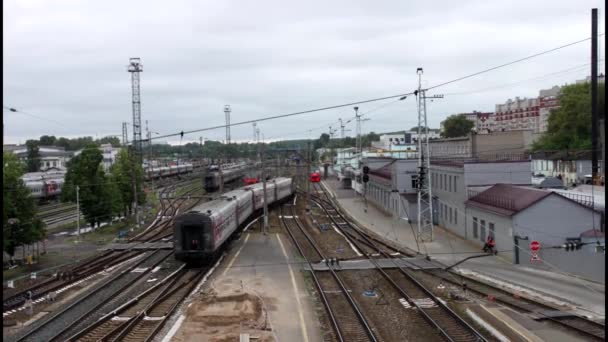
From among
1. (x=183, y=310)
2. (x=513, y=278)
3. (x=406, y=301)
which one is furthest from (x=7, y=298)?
(x=513, y=278)

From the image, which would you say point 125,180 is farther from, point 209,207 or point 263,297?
point 263,297

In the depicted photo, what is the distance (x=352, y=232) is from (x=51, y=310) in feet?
73.8

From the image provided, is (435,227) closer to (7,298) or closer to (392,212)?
(392,212)

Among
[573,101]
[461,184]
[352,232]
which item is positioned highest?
[573,101]

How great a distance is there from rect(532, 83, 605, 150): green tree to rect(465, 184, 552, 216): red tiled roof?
136 ft

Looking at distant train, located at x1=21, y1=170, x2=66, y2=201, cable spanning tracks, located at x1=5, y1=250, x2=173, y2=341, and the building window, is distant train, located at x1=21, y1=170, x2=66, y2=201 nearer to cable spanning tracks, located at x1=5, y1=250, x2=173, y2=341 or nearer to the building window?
cable spanning tracks, located at x1=5, y1=250, x2=173, y2=341

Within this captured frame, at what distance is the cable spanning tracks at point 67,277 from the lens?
19225 millimetres

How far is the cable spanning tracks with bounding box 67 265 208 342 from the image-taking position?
14.7m

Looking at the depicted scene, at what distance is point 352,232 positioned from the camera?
3753 centimetres

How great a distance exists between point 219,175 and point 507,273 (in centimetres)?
3789

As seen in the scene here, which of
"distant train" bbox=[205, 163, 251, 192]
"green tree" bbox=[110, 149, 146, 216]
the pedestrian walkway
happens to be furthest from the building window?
"distant train" bbox=[205, 163, 251, 192]

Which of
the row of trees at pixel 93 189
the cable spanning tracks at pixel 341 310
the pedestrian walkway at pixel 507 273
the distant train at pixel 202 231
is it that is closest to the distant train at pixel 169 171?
the row of trees at pixel 93 189

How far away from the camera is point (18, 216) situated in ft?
87.8

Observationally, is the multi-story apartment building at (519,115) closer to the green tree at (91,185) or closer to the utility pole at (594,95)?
the utility pole at (594,95)
